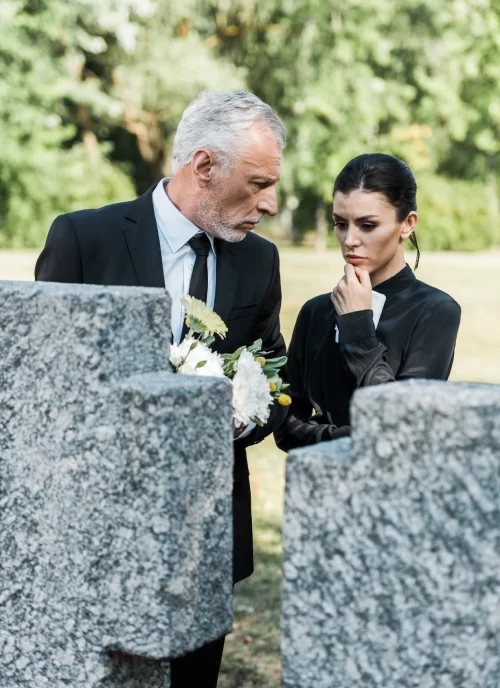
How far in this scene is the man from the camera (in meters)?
3.16

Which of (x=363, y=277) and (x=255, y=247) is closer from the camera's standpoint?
(x=363, y=277)

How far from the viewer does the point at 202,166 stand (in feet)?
10.7

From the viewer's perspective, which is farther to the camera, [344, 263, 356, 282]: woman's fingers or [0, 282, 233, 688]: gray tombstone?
[344, 263, 356, 282]: woman's fingers

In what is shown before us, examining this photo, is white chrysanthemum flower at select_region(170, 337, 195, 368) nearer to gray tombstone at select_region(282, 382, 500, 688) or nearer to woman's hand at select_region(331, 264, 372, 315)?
woman's hand at select_region(331, 264, 372, 315)

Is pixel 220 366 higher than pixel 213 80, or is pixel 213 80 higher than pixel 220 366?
pixel 220 366

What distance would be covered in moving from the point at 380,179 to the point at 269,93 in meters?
26.2

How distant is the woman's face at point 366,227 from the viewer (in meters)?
3.26

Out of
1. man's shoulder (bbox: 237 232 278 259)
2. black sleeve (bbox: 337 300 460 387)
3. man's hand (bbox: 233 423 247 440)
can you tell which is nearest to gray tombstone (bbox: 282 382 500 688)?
man's hand (bbox: 233 423 247 440)

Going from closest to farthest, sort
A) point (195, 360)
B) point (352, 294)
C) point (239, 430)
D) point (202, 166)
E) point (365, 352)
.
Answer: point (195, 360), point (239, 430), point (365, 352), point (352, 294), point (202, 166)

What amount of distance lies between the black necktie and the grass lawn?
7.66ft

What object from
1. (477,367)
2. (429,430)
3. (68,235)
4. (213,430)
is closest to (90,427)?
(213,430)

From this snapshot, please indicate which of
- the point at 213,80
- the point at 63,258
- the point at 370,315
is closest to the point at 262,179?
the point at 370,315

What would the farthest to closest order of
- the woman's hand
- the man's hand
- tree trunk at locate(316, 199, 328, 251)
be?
tree trunk at locate(316, 199, 328, 251), the woman's hand, the man's hand

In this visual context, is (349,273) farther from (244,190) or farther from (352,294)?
(244,190)
